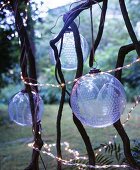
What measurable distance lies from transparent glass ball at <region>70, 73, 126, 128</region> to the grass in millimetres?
1365

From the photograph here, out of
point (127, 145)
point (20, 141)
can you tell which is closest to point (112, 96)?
point (127, 145)

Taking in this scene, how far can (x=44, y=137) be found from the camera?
4.50 metres

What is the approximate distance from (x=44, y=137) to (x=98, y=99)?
10.5 ft

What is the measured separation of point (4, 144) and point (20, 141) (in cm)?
23

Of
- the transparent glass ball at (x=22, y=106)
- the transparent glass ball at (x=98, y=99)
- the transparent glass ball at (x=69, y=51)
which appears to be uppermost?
the transparent glass ball at (x=69, y=51)

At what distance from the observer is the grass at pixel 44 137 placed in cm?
330

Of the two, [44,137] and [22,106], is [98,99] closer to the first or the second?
[22,106]

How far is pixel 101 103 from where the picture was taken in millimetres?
1401

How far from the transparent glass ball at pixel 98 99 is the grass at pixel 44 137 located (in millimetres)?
1365

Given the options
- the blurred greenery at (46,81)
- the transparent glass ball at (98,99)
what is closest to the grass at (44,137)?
the blurred greenery at (46,81)

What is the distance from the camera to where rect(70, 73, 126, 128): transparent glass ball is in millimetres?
1401

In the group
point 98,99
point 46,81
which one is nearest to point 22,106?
point 98,99

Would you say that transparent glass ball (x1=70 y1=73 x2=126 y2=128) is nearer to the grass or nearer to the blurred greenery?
the blurred greenery

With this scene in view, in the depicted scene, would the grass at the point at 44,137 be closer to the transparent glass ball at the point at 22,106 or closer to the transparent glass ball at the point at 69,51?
the transparent glass ball at the point at 22,106
